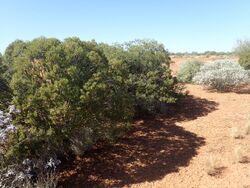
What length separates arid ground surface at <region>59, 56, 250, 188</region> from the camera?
29.4 feet

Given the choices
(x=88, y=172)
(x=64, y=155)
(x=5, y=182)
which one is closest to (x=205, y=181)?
(x=88, y=172)

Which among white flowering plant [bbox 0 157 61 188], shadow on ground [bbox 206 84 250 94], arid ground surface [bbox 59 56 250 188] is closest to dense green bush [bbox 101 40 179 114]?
arid ground surface [bbox 59 56 250 188]

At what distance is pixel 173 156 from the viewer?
1029 cm

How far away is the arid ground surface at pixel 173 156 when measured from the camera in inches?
353

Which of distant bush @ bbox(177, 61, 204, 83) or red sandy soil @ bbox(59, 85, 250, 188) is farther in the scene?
distant bush @ bbox(177, 61, 204, 83)

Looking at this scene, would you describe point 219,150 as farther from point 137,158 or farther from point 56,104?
point 56,104

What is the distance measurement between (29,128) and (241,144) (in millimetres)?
6755

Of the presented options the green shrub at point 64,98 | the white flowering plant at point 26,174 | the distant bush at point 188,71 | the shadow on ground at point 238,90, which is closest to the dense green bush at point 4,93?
the green shrub at point 64,98

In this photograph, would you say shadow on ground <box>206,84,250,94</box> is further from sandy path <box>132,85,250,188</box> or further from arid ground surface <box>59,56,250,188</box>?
arid ground surface <box>59,56,250,188</box>

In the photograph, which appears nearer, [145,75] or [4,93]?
[4,93]

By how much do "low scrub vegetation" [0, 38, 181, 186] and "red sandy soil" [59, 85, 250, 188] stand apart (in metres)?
0.86

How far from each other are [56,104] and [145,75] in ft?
20.7

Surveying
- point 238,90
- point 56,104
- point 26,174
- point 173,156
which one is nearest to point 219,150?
point 173,156

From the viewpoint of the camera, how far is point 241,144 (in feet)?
35.6
